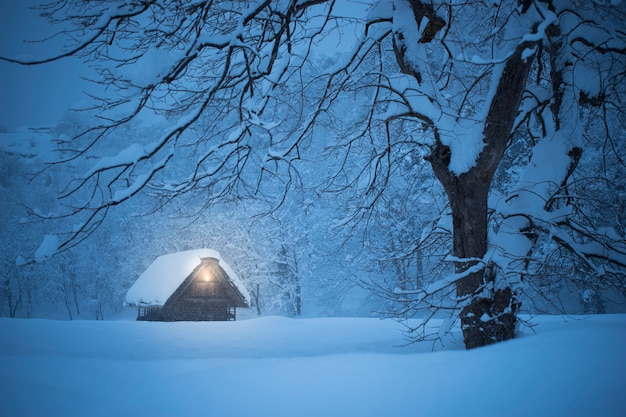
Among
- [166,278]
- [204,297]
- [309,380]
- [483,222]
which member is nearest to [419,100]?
[483,222]

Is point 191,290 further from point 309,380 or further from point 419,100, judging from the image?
→ point 309,380

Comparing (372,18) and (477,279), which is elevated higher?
(372,18)

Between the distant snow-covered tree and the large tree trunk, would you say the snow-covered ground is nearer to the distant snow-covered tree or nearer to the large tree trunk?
the large tree trunk

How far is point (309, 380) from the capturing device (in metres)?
2.03

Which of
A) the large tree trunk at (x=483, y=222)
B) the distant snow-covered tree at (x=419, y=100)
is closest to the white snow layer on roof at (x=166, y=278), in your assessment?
the distant snow-covered tree at (x=419, y=100)

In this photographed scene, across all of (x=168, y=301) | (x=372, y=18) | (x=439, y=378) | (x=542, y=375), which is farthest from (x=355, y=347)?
(x=168, y=301)

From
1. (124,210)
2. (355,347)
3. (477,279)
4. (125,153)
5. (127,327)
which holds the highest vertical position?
(124,210)

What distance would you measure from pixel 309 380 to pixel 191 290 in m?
19.7

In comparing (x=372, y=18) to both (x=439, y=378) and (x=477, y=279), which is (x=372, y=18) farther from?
(x=439, y=378)

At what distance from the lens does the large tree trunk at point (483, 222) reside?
324cm

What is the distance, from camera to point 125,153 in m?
2.97

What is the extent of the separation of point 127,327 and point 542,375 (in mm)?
3743

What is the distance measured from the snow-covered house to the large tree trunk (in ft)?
59.6

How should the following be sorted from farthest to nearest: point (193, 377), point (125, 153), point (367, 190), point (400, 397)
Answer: point (367, 190) → point (125, 153) → point (193, 377) → point (400, 397)
